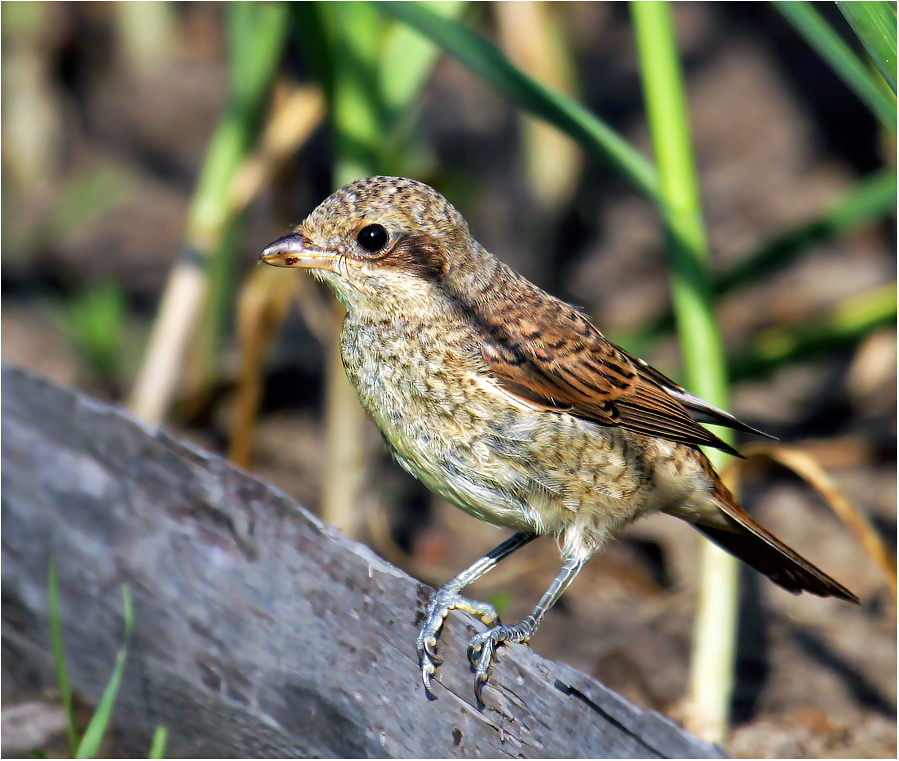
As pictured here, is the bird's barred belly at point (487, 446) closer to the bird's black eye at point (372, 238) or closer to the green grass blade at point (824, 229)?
the bird's black eye at point (372, 238)

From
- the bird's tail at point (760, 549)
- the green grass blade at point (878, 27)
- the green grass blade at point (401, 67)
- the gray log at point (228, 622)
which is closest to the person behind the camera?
the green grass blade at point (878, 27)

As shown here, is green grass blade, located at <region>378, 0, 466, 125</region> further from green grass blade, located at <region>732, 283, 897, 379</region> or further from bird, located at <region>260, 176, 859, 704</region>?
green grass blade, located at <region>732, 283, 897, 379</region>

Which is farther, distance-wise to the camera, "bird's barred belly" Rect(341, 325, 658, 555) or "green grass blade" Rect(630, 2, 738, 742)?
"green grass blade" Rect(630, 2, 738, 742)

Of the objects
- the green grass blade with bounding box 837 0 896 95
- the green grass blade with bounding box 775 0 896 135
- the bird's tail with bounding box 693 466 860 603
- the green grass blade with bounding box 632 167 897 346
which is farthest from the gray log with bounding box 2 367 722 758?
the green grass blade with bounding box 632 167 897 346

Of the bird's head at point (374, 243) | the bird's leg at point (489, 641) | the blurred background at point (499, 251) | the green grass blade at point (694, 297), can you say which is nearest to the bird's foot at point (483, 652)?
the bird's leg at point (489, 641)

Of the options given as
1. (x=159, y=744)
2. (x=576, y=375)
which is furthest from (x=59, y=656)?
(x=576, y=375)

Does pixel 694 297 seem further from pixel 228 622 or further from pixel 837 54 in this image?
pixel 228 622
